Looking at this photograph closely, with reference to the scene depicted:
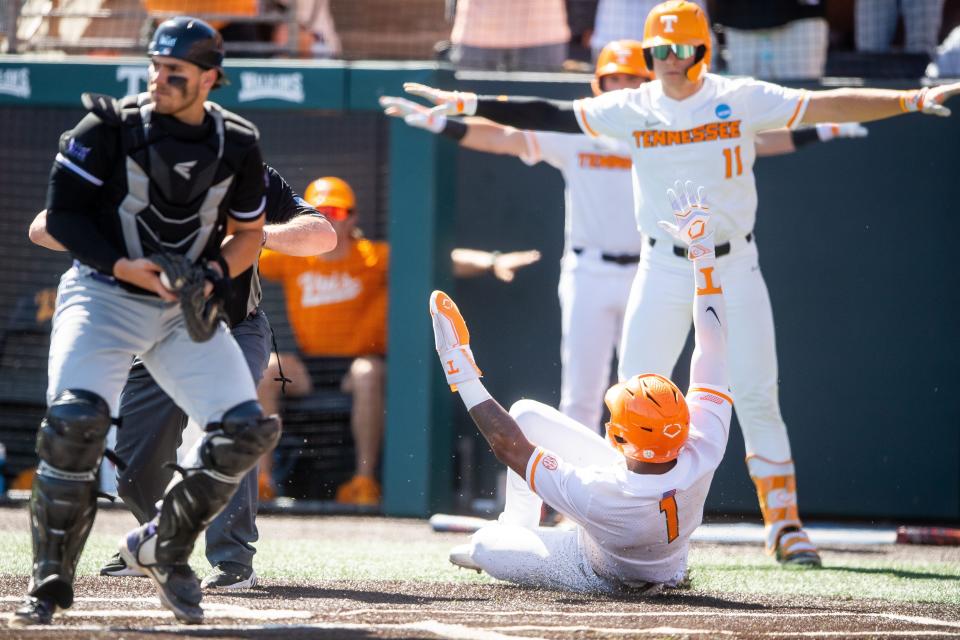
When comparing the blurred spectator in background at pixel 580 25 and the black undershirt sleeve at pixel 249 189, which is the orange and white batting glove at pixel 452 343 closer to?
the black undershirt sleeve at pixel 249 189

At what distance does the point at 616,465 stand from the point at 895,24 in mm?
5310

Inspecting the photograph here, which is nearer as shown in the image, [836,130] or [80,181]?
[80,181]

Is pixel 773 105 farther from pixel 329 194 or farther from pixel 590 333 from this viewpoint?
pixel 329 194

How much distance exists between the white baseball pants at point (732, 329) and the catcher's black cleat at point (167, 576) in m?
2.76

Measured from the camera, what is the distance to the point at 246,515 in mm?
5367

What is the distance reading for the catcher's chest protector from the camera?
4168mm

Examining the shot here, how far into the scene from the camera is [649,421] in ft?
16.0

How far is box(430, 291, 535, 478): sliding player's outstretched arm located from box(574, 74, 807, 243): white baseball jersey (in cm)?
158

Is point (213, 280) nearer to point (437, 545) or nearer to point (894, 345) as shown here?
point (437, 545)

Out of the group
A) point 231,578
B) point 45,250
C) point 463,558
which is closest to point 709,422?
point 463,558

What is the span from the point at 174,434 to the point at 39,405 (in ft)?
13.3

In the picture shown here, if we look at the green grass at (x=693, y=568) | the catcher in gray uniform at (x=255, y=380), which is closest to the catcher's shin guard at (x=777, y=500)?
the green grass at (x=693, y=568)

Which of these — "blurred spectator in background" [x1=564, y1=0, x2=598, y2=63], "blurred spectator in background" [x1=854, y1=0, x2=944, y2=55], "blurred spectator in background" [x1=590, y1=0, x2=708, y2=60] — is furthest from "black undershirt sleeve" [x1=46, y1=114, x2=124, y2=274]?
"blurred spectator in background" [x1=854, y1=0, x2=944, y2=55]

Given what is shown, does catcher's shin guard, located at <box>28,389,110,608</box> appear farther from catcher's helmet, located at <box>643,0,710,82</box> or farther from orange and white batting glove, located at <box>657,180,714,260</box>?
catcher's helmet, located at <box>643,0,710,82</box>
